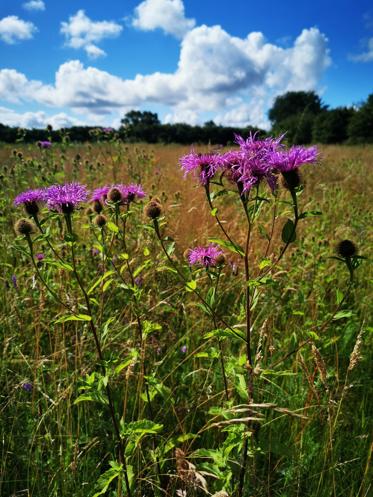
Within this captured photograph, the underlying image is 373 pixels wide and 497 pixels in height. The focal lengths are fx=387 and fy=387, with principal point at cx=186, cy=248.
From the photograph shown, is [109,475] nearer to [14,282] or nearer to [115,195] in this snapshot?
[115,195]

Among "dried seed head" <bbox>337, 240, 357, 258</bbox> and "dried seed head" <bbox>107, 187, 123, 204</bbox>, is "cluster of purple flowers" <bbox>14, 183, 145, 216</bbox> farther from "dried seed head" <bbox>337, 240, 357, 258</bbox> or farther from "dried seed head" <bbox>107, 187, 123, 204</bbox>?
"dried seed head" <bbox>337, 240, 357, 258</bbox>

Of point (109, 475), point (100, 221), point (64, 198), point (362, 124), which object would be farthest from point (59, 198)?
point (362, 124)

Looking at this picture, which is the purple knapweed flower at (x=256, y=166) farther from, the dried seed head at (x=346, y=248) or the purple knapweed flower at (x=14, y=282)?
the purple knapweed flower at (x=14, y=282)

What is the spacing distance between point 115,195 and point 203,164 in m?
0.51

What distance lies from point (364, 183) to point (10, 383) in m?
7.29

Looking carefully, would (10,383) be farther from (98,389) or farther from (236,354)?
(236,354)

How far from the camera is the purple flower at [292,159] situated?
1.43m

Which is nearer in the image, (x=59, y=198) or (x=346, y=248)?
(x=346, y=248)

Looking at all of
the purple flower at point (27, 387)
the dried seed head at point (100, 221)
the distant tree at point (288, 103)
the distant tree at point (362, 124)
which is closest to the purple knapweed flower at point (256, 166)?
the dried seed head at point (100, 221)

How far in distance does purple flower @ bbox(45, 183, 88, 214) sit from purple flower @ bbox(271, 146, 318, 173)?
877 mm

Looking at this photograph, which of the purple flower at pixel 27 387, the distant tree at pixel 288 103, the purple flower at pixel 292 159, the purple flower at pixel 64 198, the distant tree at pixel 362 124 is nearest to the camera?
the purple flower at pixel 292 159

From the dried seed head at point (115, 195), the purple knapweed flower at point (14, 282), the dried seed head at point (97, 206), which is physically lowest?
the purple knapweed flower at point (14, 282)

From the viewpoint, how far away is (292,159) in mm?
1435

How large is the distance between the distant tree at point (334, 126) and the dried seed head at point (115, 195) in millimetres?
31214
